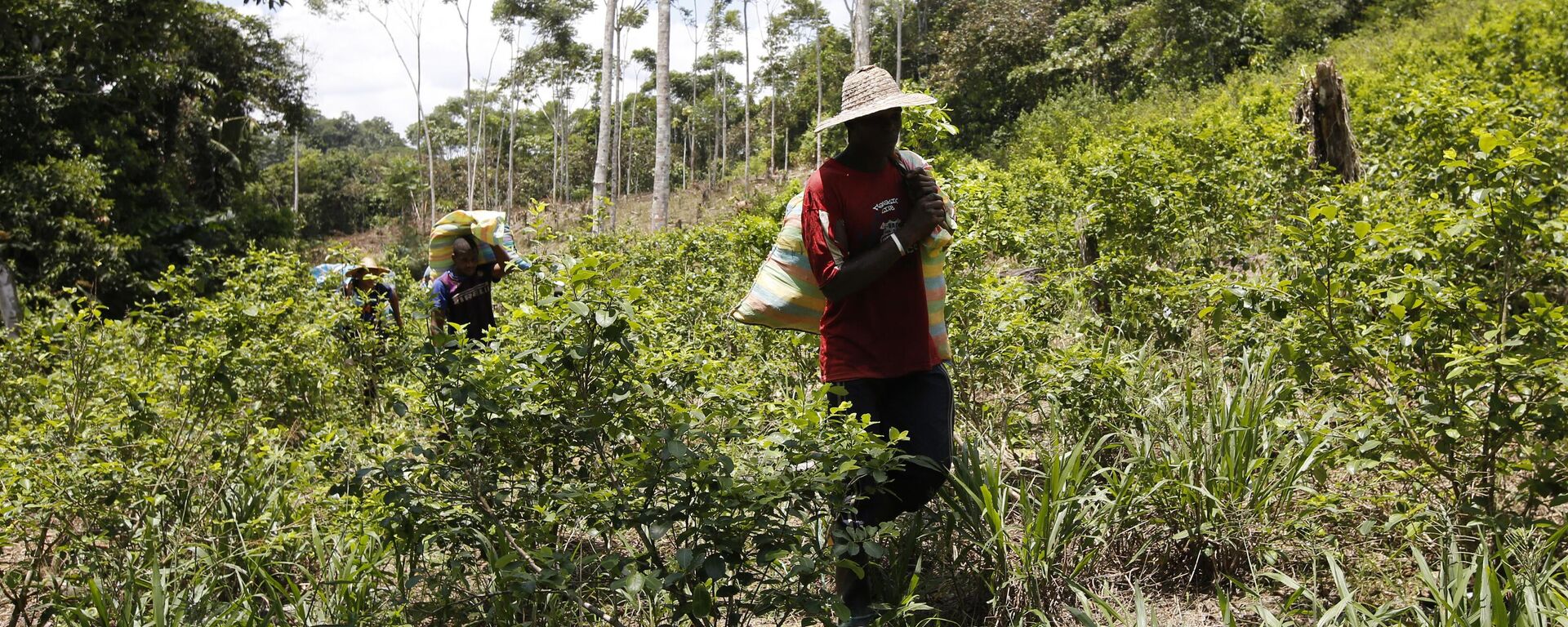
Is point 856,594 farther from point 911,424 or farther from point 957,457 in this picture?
point 957,457

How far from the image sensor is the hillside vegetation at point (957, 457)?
2.30 meters

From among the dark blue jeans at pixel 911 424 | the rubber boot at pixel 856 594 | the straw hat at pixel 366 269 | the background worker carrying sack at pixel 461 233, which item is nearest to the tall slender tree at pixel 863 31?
the straw hat at pixel 366 269

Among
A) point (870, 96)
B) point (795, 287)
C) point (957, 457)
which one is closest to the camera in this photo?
point (870, 96)

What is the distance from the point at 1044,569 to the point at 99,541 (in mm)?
3342

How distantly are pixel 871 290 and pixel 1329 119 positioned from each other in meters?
6.12

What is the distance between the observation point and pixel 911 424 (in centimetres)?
263

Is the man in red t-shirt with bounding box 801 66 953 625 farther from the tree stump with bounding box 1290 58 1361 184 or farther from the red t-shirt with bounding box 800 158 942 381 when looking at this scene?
the tree stump with bounding box 1290 58 1361 184

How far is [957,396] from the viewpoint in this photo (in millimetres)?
3842

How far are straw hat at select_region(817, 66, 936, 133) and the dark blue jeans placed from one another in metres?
0.68

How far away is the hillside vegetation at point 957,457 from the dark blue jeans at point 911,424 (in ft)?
0.48

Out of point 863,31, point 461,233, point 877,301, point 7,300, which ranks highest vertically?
point 863,31

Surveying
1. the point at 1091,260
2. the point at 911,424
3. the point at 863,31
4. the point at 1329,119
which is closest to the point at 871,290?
the point at 911,424

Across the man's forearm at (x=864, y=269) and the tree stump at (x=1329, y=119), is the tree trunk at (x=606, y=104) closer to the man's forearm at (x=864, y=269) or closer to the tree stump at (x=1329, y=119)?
the tree stump at (x=1329, y=119)

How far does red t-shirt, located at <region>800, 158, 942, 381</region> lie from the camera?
258 centimetres
